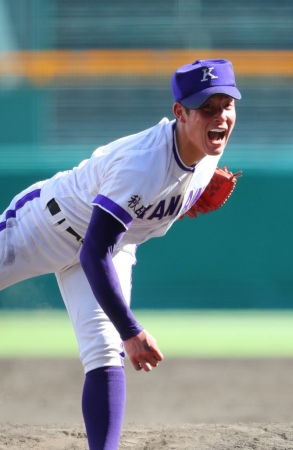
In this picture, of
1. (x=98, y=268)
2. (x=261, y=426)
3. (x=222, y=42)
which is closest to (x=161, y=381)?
(x=261, y=426)

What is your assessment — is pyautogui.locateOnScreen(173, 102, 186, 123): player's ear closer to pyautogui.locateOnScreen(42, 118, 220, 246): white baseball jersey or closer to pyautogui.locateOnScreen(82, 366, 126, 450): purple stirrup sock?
pyautogui.locateOnScreen(42, 118, 220, 246): white baseball jersey

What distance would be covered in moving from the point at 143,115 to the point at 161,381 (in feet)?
6.95

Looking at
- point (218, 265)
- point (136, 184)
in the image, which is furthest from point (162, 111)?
point (136, 184)

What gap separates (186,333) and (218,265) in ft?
1.99

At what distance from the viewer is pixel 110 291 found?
2.44 metres

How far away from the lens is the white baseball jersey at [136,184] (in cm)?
248

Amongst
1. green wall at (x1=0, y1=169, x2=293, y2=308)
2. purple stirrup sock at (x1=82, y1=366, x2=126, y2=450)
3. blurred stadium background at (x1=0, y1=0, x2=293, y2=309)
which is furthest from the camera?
green wall at (x1=0, y1=169, x2=293, y2=308)

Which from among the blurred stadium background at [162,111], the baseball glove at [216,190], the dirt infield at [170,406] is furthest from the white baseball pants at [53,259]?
the blurred stadium background at [162,111]

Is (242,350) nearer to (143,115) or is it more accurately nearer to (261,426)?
(261,426)

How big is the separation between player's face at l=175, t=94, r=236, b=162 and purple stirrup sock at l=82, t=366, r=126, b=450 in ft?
2.80

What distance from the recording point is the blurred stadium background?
5422 millimetres

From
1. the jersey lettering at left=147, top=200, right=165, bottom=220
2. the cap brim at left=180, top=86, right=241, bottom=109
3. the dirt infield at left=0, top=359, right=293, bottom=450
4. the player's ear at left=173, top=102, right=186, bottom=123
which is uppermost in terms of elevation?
the cap brim at left=180, top=86, right=241, bottom=109

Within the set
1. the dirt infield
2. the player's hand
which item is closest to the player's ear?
the player's hand

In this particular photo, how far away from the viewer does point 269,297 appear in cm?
560
